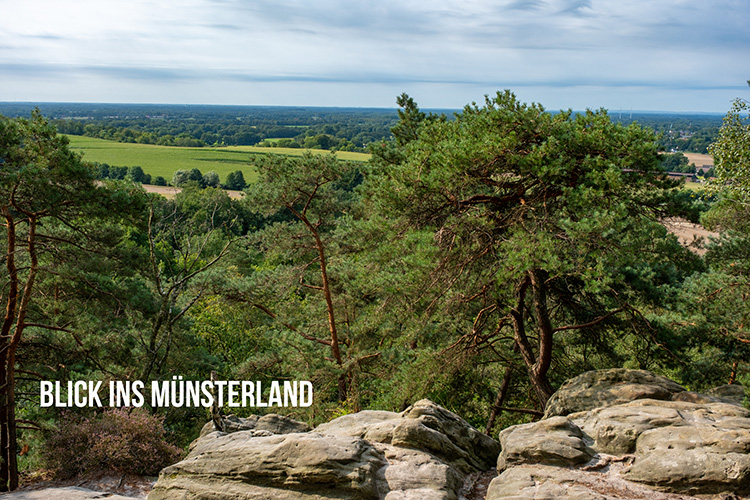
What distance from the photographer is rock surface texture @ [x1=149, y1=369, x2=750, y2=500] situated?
6168 mm

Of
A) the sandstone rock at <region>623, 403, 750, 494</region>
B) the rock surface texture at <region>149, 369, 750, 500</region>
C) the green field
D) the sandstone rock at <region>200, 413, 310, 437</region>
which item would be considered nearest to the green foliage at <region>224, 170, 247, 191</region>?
the green field

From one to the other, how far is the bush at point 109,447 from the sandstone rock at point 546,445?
7.22 metres

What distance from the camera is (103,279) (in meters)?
13.0

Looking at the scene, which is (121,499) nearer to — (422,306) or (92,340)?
(92,340)

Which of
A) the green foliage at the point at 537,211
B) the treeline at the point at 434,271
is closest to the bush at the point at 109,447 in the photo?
the treeline at the point at 434,271

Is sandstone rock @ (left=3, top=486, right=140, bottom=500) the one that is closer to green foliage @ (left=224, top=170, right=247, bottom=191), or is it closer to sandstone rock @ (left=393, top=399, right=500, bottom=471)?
sandstone rock @ (left=393, top=399, right=500, bottom=471)

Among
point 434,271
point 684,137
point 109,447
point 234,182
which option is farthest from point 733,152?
point 234,182

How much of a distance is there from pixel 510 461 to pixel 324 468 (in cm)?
260

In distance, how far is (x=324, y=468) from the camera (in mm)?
6516

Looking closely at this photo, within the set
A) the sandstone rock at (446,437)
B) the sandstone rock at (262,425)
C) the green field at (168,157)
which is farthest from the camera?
the green field at (168,157)

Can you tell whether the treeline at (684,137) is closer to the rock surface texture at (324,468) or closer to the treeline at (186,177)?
the rock surface texture at (324,468)

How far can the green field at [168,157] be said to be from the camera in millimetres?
93750

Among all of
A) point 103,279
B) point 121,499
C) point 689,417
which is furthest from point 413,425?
point 103,279

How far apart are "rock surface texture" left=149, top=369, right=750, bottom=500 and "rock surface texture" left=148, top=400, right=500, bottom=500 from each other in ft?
0.05
